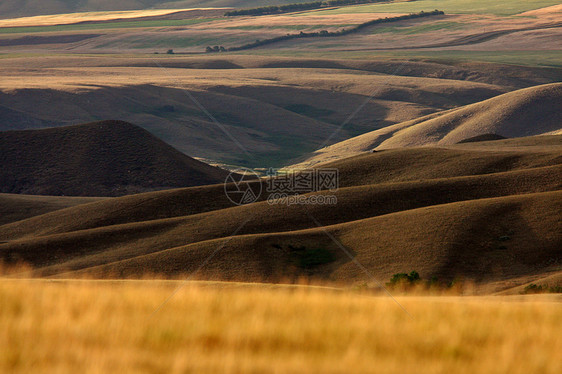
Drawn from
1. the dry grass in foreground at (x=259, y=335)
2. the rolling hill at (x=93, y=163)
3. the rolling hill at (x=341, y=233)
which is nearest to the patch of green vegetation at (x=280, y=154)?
the rolling hill at (x=93, y=163)

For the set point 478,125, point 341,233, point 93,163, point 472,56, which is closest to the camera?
point 341,233

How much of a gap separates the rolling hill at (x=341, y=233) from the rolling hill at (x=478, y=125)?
49.0 meters

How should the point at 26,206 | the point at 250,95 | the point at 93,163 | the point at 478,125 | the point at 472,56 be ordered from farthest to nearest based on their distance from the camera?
the point at 472,56
the point at 250,95
the point at 478,125
the point at 93,163
the point at 26,206

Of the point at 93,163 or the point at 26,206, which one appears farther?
the point at 93,163

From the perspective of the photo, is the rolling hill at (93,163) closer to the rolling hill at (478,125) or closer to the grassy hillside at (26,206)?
the grassy hillside at (26,206)

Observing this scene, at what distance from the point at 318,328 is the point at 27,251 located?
105 ft

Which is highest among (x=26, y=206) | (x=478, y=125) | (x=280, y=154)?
(x=26, y=206)

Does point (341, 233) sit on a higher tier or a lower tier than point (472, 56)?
higher

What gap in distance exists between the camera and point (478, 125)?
103m

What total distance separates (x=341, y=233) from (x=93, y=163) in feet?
166

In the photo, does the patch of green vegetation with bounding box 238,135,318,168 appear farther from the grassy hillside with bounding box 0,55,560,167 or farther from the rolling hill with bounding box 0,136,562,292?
the rolling hill with bounding box 0,136,562,292

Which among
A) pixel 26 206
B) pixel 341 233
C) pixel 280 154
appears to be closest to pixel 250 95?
pixel 280 154

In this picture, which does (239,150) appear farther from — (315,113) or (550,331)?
(550,331)

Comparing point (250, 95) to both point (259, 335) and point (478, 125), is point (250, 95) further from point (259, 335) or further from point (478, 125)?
point (259, 335)
